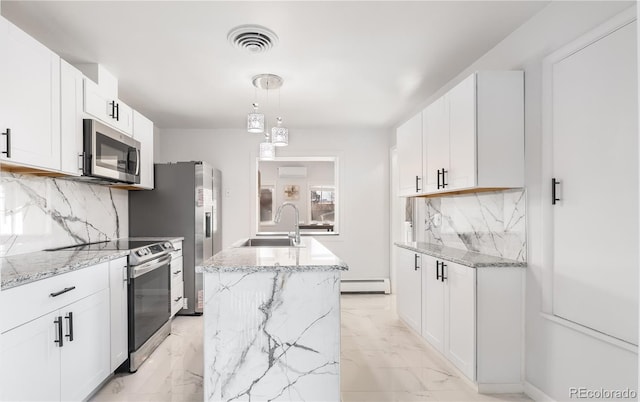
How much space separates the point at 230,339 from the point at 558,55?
97.3 inches

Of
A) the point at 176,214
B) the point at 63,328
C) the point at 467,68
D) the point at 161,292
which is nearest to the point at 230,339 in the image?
the point at 63,328

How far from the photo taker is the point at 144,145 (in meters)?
3.65

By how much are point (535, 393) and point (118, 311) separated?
282 centimetres

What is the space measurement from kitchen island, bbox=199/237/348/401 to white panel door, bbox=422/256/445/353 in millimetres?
1242

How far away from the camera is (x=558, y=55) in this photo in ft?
6.92

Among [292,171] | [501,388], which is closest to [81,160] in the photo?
[501,388]

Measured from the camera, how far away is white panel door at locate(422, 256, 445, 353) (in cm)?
286

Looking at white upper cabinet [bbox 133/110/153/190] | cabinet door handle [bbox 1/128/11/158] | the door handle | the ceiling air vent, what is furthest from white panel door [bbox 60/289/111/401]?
the ceiling air vent

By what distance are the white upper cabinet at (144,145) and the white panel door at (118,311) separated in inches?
49.1

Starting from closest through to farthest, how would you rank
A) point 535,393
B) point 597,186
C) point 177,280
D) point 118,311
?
point 597,186 < point 535,393 < point 118,311 < point 177,280

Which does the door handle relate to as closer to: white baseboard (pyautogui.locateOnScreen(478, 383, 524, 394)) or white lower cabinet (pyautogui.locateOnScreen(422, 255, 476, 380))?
white lower cabinet (pyautogui.locateOnScreen(422, 255, 476, 380))

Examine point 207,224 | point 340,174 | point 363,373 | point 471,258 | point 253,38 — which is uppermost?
point 253,38

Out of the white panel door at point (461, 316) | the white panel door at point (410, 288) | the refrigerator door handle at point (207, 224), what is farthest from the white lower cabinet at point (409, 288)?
the refrigerator door handle at point (207, 224)

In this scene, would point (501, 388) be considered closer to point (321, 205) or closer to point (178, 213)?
point (178, 213)
